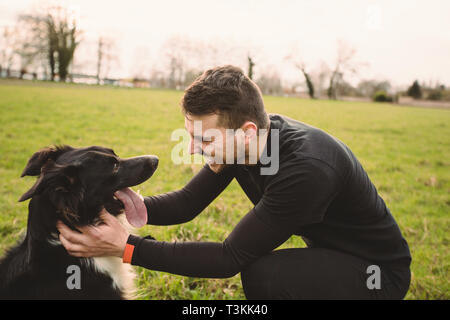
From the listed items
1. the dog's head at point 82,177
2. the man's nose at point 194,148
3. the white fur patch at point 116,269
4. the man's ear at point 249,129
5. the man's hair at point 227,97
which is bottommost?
the white fur patch at point 116,269

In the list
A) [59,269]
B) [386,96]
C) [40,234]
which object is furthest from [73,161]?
[386,96]

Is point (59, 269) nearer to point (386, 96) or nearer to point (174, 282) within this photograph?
point (174, 282)

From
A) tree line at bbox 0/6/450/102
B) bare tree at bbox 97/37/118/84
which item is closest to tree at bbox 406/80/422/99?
tree line at bbox 0/6/450/102

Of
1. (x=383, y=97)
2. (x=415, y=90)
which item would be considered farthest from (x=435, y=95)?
(x=383, y=97)

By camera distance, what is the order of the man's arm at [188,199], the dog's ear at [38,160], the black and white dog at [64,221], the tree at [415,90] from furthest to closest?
1. the tree at [415,90]
2. the man's arm at [188,199]
3. the dog's ear at [38,160]
4. the black and white dog at [64,221]

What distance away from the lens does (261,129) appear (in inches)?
89.0

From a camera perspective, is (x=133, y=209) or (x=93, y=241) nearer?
(x=93, y=241)

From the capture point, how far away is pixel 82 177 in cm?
239

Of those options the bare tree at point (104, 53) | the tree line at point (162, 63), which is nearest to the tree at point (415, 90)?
the tree line at point (162, 63)

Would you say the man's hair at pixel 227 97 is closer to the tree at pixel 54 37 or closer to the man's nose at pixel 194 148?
the man's nose at pixel 194 148

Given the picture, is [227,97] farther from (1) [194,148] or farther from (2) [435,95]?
(2) [435,95]

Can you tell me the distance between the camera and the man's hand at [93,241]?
7.10 feet

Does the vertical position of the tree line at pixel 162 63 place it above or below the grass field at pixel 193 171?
above

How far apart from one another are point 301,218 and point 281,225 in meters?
0.13
